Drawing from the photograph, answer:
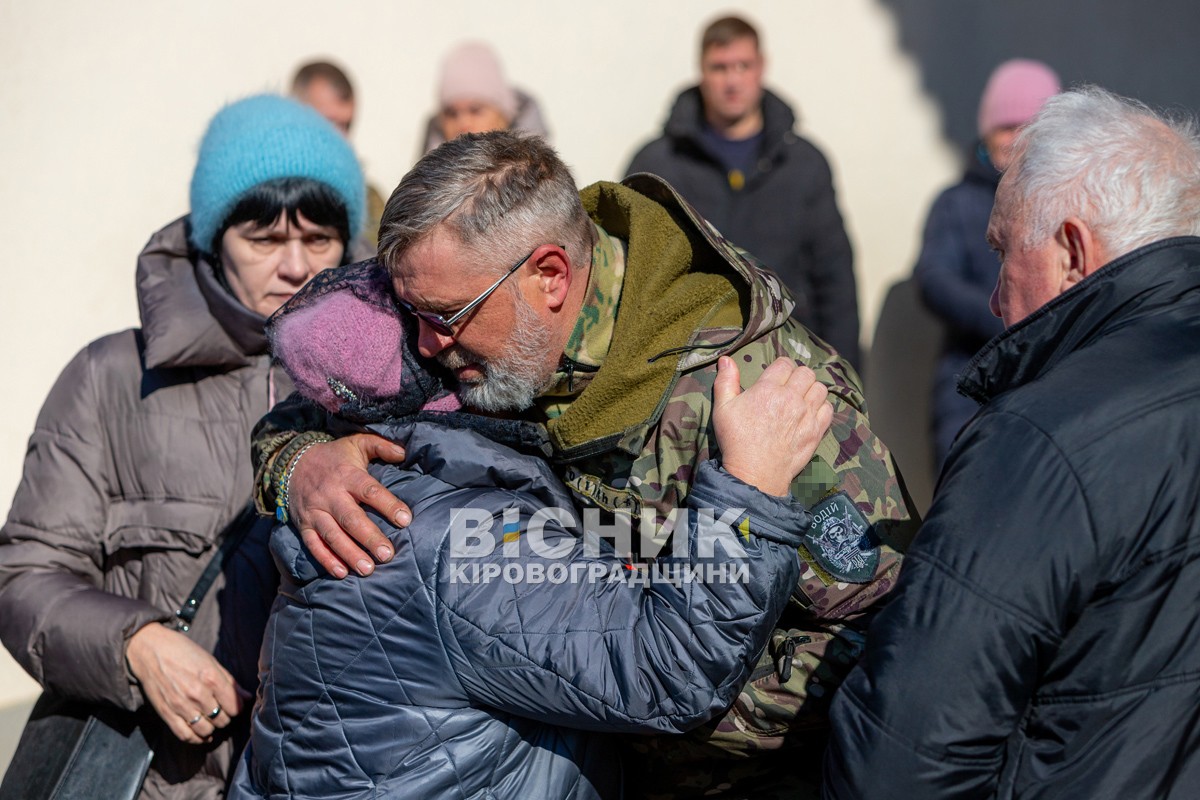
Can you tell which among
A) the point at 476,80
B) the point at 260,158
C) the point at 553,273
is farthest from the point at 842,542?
the point at 476,80

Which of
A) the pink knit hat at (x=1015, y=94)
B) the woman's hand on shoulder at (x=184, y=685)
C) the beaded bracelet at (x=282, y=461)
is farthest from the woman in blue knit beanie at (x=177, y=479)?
the pink knit hat at (x=1015, y=94)

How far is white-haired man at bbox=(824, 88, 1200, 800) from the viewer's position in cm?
155

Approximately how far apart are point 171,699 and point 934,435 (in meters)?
3.51

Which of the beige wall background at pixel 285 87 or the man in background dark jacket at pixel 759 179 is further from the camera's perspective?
the man in background dark jacket at pixel 759 179

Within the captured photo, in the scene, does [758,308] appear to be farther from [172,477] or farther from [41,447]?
[41,447]

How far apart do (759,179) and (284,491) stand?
3.02 meters

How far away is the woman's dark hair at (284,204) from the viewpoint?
2697mm

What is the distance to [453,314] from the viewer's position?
2023 mm

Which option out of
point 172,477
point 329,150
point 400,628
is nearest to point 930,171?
point 329,150

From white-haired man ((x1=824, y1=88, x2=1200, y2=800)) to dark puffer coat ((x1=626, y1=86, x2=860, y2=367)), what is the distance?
3.01 m

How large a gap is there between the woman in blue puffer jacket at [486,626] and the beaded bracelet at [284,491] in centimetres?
9

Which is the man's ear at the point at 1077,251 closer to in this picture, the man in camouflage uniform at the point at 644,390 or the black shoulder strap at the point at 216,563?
the man in camouflage uniform at the point at 644,390

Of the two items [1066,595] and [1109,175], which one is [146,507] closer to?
[1066,595]

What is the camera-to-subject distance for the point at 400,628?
1778 millimetres
